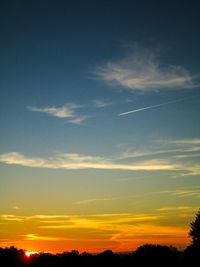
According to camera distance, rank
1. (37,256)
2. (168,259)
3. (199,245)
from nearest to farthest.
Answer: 1. (199,245)
2. (168,259)
3. (37,256)

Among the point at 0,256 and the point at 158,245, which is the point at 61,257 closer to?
the point at 0,256

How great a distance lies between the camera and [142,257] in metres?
112

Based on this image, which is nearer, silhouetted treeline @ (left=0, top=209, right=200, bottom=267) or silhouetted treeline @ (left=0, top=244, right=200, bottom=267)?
silhouetted treeline @ (left=0, top=209, right=200, bottom=267)

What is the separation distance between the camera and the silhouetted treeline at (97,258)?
4193 inches

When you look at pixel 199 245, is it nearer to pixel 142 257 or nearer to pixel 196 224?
pixel 196 224

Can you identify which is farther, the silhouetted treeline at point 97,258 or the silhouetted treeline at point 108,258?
the silhouetted treeline at point 97,258

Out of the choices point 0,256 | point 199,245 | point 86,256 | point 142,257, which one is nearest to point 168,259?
point 142,257

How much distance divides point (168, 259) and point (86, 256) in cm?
2279

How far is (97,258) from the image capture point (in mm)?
113250

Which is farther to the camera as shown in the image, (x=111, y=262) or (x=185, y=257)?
(x=111, y=262)

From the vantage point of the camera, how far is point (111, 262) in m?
110

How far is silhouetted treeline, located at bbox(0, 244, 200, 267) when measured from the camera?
106m

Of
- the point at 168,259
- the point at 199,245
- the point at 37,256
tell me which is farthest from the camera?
the point at 37,256

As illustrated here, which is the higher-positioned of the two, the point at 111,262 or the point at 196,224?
the point at 196,224
